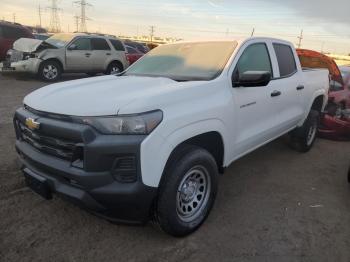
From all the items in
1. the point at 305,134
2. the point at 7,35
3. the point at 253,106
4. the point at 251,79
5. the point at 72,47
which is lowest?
the point at 305,134

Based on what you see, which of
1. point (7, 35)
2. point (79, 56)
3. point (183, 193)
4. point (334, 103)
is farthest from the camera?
point (7, 35)

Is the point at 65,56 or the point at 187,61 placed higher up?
the point at 187,61

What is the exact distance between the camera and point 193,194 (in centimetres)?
357

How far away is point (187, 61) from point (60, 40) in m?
11.0

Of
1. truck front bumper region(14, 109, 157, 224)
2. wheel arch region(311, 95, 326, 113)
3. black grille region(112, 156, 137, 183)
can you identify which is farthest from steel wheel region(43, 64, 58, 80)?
black grille region(112, 156, 137, 183)

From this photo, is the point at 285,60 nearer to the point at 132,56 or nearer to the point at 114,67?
the point at 114,67

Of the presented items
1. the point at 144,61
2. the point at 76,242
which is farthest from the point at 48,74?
the point at 76,242

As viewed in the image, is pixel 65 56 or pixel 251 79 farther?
pixel 65 56

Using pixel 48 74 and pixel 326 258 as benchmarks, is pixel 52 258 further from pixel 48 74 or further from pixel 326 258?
pixel 48 74

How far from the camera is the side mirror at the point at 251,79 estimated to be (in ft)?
12.3

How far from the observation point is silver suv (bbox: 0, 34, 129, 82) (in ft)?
42.9

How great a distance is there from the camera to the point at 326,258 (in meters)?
3.30

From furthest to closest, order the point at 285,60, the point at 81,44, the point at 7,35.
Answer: the point at 7,35 → the point at 81,44 → the point at 285,60

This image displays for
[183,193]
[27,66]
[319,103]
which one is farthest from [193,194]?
[27,66]
